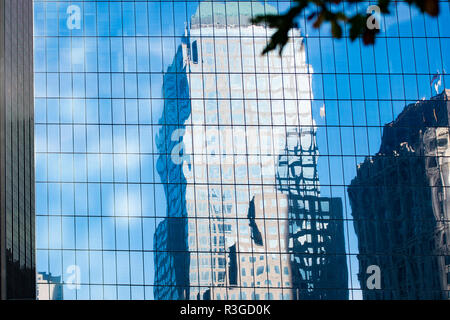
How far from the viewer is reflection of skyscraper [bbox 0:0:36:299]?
62.7 meters

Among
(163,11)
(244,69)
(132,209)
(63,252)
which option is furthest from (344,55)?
(63,252)

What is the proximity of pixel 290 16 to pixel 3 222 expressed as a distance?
5350 cm

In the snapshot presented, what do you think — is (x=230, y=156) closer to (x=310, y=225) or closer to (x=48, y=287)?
(x=310, y=225)

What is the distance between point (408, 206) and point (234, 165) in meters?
14.5

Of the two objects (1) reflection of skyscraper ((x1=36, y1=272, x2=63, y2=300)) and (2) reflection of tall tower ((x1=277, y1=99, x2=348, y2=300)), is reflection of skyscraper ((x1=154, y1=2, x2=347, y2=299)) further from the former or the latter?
(1) reflection of skyscraper ((x1=36, y1=272, x2=63, y2=300))

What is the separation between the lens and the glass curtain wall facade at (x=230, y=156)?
6988cm

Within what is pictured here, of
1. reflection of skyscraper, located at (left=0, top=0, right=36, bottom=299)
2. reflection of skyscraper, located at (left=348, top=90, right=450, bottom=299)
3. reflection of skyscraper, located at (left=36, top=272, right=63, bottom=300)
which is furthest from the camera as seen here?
reflection of skyscraper, located at (left=348, top=90, right=450, bottom=299)

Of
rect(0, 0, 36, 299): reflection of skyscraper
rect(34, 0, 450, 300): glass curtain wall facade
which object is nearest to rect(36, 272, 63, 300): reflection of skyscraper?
rect(34, 0, 450, 300): glass curtain wall facade

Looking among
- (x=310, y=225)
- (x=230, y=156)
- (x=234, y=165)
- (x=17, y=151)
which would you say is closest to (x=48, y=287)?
(x=17, y=151)

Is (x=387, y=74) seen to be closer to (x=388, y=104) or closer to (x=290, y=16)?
(x=388, y=104)

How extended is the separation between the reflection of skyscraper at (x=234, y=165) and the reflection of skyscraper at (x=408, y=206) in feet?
9.20

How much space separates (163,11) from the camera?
7469 centimetres

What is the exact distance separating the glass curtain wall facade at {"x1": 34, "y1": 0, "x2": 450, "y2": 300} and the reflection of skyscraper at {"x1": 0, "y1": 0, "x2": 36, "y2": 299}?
1.17 meters

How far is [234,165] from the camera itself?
72.0 metres
